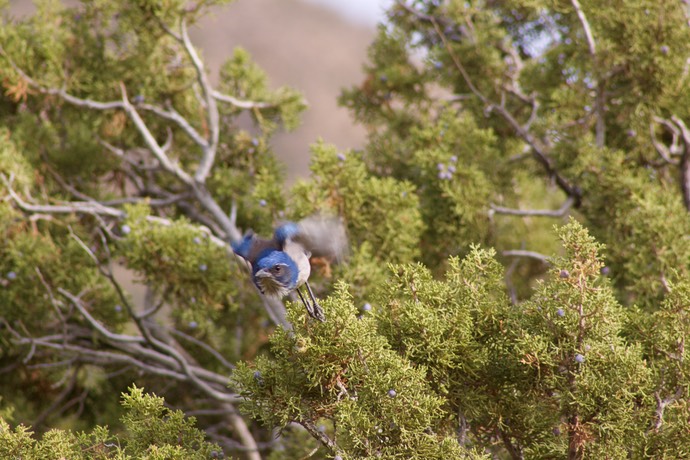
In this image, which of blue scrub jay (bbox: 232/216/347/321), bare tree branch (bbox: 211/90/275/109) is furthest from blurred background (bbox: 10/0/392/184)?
blue scrub jay (bbox: 232/216/347/321)

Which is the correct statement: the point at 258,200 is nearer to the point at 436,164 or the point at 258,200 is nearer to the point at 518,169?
the point at 436,164

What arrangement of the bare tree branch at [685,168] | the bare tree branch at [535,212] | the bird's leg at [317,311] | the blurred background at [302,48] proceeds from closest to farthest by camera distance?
the bird's leg at [317,311] < the bare tree branch at [535,212] < the bare tree branch at [685,168] < the blurred background at [302,48]

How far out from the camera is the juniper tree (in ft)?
12.1

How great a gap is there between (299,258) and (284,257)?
10 cm

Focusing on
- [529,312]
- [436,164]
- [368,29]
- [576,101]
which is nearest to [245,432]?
[436,164]

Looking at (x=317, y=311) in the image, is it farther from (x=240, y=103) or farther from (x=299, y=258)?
(x=240, y=103)

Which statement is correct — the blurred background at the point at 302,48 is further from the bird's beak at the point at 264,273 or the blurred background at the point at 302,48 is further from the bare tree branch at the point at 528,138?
the bird's beak at the point at 264,273

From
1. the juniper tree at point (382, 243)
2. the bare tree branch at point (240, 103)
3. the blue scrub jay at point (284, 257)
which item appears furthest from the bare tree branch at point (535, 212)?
the blue scrub jay at point (284, 257)

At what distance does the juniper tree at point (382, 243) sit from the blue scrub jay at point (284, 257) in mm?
122

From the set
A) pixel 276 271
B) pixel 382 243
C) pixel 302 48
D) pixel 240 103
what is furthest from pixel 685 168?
pixel 302 48

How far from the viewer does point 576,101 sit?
6742 mm

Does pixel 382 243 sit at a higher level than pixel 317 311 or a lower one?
lower

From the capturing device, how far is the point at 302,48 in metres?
31.0

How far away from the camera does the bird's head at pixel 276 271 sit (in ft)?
12.0
